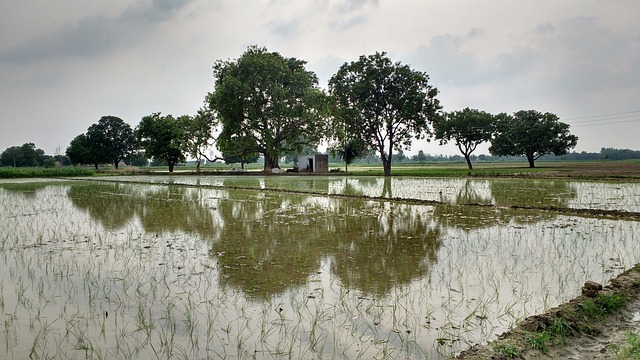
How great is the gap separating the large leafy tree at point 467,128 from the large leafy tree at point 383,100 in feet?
61.0

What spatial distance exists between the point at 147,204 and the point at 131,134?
72455 millimetres

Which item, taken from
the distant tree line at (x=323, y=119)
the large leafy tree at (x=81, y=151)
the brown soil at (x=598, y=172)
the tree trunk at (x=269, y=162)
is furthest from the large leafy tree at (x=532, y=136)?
the large leafy tree at (x=81, y=151)

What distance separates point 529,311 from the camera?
4711 millimetres

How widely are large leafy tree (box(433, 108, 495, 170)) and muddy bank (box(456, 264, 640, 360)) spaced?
59.9 meters

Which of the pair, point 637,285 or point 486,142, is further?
point 486,142

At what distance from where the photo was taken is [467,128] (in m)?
62.8

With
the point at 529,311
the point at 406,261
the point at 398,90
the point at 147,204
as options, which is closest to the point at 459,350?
the point at 529,311

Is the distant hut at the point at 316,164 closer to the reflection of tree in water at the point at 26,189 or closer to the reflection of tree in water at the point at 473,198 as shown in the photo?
the reflection of tree in water at the point at 26,189

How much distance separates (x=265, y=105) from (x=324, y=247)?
43.3m

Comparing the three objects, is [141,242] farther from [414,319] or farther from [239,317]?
[414,319]

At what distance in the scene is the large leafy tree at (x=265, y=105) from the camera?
4697 centimetres

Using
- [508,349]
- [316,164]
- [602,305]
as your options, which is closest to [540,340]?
[508,349]

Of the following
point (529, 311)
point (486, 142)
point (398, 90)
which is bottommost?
point (529, 311)

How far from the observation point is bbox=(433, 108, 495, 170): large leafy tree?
62.8 meters
